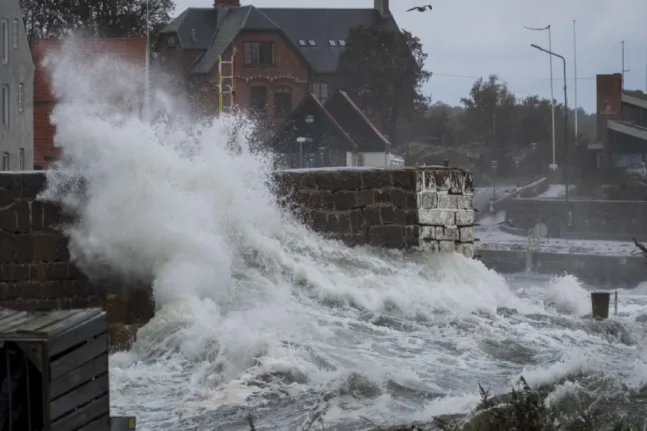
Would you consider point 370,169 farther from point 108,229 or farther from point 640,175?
point 640,175

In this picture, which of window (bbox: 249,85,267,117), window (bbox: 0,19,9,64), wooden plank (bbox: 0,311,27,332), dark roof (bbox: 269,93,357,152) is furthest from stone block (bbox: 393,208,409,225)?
window (bbox: 249,85,267,117)

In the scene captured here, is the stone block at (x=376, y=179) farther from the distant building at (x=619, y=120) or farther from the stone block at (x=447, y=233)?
the distant building at (x=619, y=120)

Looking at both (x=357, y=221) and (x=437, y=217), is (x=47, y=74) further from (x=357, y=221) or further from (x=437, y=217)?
(x=357, y=221)

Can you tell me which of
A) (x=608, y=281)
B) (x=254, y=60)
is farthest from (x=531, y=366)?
(x=254, y=60)

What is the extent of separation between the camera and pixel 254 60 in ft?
232

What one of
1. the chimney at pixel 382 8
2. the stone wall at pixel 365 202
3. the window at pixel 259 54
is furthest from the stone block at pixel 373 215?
the chimney at pixel 382 8

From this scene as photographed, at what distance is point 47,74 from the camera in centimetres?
5038

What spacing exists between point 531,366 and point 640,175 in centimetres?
5596

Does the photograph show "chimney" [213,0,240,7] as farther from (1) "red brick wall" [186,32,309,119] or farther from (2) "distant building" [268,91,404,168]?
(2) "distant building" [268,91,404,168]

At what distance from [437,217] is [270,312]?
3346 millimetres

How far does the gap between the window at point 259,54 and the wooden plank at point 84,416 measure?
6393cm

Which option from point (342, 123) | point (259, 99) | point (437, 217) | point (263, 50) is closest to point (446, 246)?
point (437, 217)

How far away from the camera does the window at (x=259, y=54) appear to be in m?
70.7

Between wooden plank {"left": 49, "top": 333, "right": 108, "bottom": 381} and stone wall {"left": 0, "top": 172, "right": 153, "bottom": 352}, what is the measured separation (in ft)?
21.4
